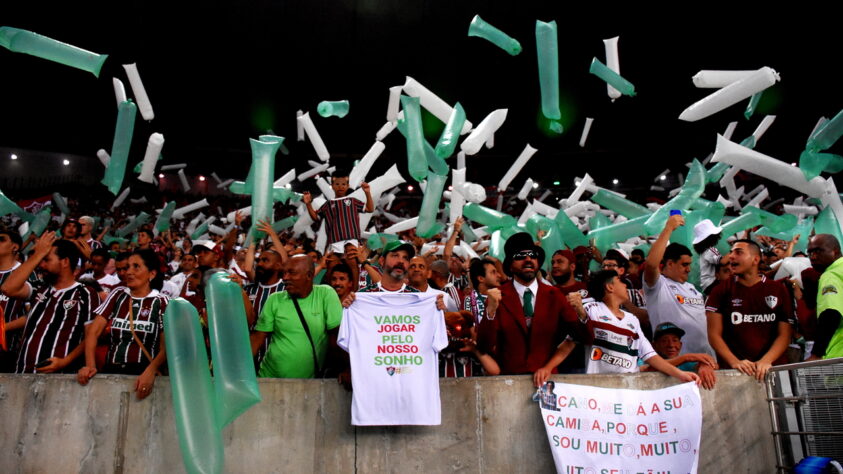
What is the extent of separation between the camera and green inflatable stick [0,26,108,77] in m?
5.95

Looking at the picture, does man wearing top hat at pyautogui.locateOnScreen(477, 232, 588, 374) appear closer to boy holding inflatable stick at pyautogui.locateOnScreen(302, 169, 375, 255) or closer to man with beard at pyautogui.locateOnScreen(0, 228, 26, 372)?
boy holding inflatable stick at pyautogui.locateOnScreen(302, 169, 375, 255)

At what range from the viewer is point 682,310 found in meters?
4.89

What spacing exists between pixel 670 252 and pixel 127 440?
3.99m

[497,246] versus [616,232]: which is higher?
[616,232]

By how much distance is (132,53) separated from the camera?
15445mm

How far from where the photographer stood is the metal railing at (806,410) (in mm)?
3701

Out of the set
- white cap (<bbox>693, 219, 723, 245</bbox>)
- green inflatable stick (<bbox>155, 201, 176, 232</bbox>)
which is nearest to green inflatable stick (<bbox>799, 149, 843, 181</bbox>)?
white cap (<bbox>693, 219, 723, 245</bbox>)

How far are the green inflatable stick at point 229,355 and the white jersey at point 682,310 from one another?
2.96 metres

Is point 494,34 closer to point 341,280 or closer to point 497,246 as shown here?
point 497,246

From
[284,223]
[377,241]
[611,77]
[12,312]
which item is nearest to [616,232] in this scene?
[611,77]

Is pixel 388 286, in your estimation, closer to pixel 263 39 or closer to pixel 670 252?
pixel 670 252

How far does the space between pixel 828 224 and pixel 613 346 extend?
2.93 metres

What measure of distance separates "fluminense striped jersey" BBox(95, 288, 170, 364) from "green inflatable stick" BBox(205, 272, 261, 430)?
0.69m

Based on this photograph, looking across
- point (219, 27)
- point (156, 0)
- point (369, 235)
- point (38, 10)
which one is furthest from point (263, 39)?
point (369, 235)
